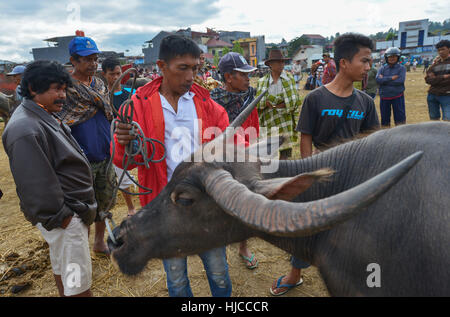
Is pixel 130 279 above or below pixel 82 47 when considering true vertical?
below

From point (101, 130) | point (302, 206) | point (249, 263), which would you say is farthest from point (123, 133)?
point (249, 263)

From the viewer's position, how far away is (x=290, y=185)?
1.76 metres

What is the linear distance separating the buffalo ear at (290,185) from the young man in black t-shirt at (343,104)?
150cm

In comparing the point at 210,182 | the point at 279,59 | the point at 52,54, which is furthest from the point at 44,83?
the point at 52,54

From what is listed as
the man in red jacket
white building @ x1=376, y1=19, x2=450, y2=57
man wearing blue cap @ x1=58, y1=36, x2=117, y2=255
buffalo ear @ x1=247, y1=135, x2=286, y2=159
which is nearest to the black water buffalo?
buffalo ear @ x1=247, y1=135, x2=286, y2=159

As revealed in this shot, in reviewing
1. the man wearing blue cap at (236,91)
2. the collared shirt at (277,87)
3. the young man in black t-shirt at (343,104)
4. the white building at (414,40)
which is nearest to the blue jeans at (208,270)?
the young man in black t-shirt at (343,104)

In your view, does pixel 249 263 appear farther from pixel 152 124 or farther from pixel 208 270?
pixel 152 124

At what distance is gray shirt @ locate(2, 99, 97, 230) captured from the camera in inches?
93.0

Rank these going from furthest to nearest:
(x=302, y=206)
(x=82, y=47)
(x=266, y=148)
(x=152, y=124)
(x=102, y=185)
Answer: (x=102, y=185), (x=82, y=47), (x=152, y=124), (x=266, y=148), (x=302, y=206)

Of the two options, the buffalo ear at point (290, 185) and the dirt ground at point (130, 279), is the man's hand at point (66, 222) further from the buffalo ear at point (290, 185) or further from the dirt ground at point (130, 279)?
the buffalo ear at point (290, 185)

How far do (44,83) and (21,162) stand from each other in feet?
2.69

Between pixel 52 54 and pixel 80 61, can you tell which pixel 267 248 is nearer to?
pixel 80 61

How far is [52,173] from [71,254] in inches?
33.9

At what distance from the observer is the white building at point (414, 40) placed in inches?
3211
